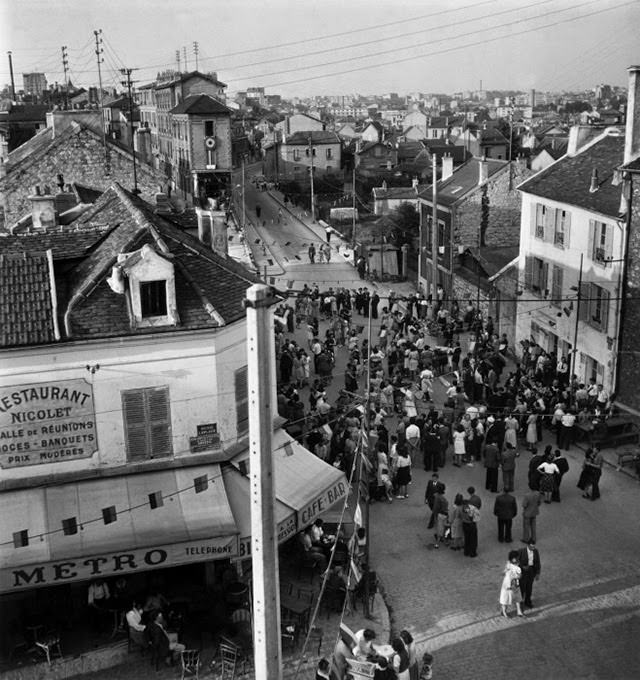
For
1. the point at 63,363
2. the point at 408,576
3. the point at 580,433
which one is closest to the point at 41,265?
the point at 63,363

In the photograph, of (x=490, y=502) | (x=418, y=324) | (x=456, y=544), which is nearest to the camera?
(x=456, y=544)

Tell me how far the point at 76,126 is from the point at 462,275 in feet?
63.8

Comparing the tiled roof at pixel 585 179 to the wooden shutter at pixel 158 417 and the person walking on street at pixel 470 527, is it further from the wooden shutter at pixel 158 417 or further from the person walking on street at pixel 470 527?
the wooden shutter at pixel 158 417

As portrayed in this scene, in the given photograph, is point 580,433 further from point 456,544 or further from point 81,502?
point 81,502

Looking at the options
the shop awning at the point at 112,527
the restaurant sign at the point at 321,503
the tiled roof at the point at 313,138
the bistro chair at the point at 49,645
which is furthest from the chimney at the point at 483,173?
the tiled roof at the point at 313,138

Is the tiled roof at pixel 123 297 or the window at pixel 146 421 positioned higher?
the tiled roof at pixel 123 297

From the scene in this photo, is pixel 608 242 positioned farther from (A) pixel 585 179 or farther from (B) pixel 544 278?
(B) pixel 544 278

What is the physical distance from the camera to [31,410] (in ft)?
54.2

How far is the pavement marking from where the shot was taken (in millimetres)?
16516

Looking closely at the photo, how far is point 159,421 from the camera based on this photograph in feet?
56.9

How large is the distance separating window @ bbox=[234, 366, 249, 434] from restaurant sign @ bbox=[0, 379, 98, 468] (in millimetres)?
2885

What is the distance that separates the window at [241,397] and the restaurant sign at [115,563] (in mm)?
2866

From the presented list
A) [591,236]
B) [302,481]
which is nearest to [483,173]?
[591,236]

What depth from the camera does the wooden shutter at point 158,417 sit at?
1727cm
